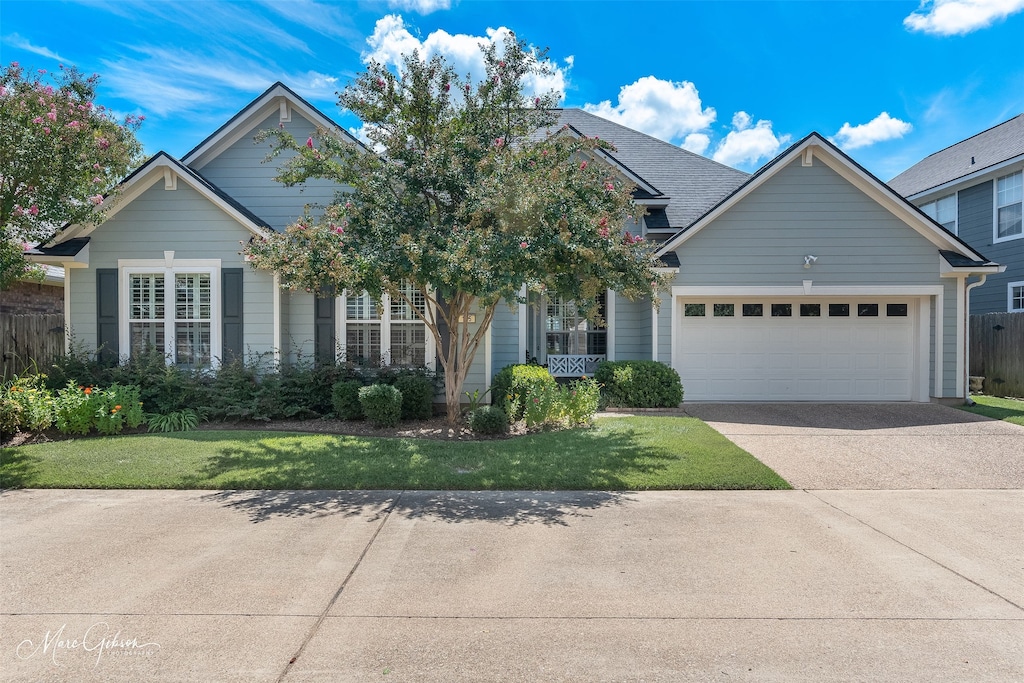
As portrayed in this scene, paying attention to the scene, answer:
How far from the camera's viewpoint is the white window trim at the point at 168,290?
36.7ft

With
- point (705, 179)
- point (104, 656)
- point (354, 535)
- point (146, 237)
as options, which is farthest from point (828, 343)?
point (146, 237)

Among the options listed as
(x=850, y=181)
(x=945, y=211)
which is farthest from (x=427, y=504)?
(x=945, y=211)

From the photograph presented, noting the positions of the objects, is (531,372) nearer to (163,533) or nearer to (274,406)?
(274,406)

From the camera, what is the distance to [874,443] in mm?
8922

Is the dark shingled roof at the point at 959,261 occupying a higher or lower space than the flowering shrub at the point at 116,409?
higher

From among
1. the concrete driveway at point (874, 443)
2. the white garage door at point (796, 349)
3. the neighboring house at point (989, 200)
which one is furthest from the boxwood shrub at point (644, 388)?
the neighboring house at point (989, 200)

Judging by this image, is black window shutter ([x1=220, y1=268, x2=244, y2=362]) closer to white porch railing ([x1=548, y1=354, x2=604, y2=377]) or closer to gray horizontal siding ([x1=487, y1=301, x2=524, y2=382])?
gray horizontal siding ([x1=487, y1=301, x2=524, y2=382])

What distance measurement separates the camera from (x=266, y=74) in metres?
12.5

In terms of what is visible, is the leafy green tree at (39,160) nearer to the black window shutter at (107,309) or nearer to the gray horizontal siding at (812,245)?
the black window shutter at (107,309)

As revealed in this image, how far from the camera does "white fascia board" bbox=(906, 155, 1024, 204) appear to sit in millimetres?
15680

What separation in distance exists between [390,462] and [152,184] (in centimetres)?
790

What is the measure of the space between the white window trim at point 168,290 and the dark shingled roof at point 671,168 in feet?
28.0

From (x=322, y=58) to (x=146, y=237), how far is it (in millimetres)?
5009

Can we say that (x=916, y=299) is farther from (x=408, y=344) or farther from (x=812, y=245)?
(x=408, y=344)
